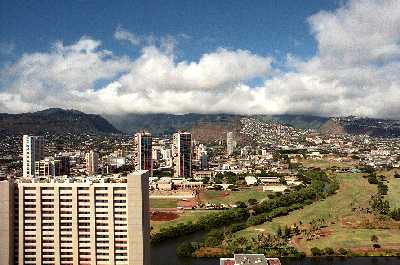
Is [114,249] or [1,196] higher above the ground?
[1,196]

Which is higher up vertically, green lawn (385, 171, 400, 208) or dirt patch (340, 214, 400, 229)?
green lawn (385, 171, 400, 208)

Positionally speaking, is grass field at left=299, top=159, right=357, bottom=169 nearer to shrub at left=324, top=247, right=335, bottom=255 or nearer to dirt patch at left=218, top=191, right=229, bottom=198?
dirt patch at left=218, top=191, right=229, bottom=198

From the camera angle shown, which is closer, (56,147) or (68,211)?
(68,211)

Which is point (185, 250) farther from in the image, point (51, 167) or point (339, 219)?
point (51, 167)

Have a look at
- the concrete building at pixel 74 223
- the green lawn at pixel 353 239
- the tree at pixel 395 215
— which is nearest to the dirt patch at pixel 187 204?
the green lawn at pixel 353 239

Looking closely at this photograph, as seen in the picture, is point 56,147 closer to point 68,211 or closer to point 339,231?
point 339,231

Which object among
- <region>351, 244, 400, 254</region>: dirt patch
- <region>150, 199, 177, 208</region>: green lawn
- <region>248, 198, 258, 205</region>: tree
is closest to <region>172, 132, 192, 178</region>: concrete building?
<region>150, 199, 177, 208</region>: green lawn

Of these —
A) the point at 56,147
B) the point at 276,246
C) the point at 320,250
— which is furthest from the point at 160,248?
the point at 56,147
